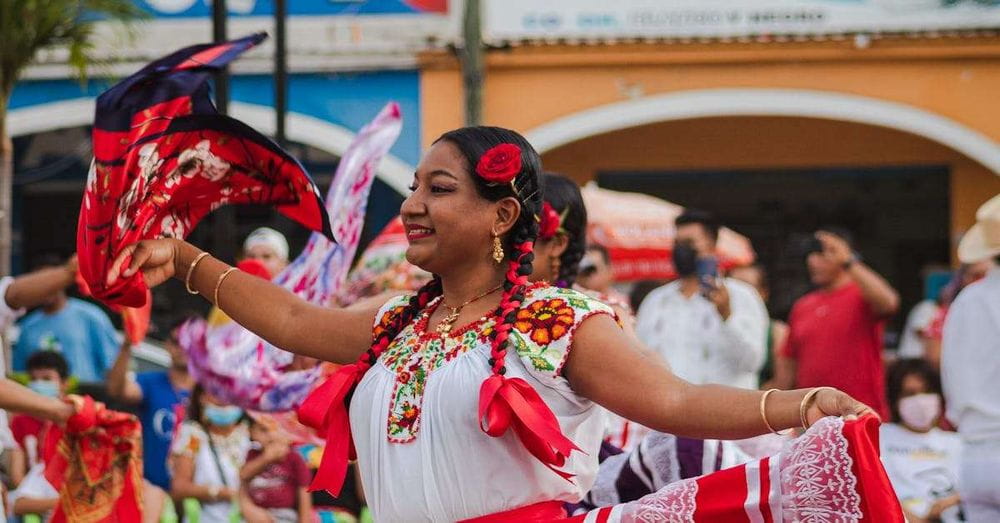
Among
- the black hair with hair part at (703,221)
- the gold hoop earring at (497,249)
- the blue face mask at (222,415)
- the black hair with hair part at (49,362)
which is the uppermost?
the gold hoop earring at (497,249)

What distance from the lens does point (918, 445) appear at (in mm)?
7918

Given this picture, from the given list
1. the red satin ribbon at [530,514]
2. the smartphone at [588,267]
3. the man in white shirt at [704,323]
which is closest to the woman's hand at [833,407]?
the red satin ribbon at [530,514]

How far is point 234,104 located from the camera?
15648mm

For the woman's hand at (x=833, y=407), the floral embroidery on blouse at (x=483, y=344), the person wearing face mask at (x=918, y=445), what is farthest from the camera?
the person wearing face mask at (x=918, y=445)

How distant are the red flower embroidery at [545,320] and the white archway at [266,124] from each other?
1185 cm

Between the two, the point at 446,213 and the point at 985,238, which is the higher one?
the point at 446,213

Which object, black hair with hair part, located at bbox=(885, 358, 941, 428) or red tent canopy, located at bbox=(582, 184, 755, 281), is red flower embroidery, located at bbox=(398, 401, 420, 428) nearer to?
black hair with hair part, located at bbox=(885, 358, 941, 428)

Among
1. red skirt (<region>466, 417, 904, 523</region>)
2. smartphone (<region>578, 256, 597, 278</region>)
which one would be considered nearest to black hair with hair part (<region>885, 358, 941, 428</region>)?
smartphone (<region>578, 256, 597, 278</region>)

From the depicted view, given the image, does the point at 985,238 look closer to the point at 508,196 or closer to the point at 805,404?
the point at 508,196

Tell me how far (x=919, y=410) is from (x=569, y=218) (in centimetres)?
354

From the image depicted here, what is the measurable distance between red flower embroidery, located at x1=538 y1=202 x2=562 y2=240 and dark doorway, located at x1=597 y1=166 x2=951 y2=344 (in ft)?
40.9

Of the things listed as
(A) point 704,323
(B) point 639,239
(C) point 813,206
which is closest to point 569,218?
(A) point 704,323

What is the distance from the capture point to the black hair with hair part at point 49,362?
8383 millimetres

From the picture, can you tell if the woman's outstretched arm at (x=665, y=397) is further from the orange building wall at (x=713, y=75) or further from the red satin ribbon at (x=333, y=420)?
the orange building wall at (x=713, y=75)
